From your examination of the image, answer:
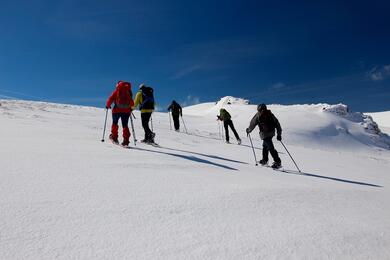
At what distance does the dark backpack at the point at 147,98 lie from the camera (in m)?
11.5

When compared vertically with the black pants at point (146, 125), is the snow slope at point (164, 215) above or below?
below

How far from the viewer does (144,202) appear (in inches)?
154

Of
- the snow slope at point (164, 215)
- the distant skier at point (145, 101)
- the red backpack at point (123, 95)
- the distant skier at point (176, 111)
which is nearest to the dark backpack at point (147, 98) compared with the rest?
the distant skier at point (145, 101)

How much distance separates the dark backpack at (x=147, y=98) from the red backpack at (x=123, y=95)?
1645 millimetres

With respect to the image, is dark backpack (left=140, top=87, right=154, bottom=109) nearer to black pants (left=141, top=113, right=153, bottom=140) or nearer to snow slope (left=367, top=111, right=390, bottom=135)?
black pants (left=141, top=113, right=153, bottom=140)

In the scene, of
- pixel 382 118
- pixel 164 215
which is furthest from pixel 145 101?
pixel 382 118

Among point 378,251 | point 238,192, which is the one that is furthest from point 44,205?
point 378,251

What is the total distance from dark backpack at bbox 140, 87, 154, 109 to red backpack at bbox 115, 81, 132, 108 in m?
1.65

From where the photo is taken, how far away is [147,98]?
1155 cm

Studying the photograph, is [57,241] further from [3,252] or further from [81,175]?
[81,175]

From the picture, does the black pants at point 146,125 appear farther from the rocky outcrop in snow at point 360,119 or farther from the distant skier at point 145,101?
the rocky outcrop in snow at point 360,119

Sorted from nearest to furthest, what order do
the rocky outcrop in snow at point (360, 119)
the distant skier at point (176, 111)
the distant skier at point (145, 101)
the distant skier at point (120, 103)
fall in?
the distant skier at point (120, 103)
the distant skier at point (145, 101)
the distant skier at point (176, 111)
the rocky outcrop in snow at point (360, 119)

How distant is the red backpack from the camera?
9.76 meters

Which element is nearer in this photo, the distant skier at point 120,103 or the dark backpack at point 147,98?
the distant skier at point 120,103
